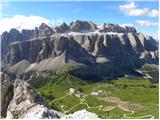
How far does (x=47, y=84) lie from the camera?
115062 mm

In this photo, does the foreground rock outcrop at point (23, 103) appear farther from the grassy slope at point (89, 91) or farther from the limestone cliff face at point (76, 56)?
the limestone cliff face at point (76, 56)

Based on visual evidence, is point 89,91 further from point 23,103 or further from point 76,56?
point 23,103

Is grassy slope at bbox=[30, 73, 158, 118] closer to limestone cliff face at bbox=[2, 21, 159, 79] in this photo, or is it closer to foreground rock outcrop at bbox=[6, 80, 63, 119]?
limestone cliff face at bbox=[2, 21, 159, 79]

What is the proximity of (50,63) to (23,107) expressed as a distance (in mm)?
149087

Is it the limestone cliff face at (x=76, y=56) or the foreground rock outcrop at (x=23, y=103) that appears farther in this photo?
the limestone cliff face at (x=76, y=56)

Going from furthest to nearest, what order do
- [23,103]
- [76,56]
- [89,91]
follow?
[76,56] → [89,91] → [23,103]

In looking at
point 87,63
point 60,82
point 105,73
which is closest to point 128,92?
A: point 60,82

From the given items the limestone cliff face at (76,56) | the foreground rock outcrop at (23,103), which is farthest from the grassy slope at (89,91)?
the foreground rock outcrop at (23,103)

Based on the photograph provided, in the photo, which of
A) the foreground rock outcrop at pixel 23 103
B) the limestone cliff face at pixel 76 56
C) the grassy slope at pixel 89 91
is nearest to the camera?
the foreground rock outcrop at pixel 23 103

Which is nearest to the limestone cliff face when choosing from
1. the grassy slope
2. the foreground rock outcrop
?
the grassy slope

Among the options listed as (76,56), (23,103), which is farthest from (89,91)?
(23,103)

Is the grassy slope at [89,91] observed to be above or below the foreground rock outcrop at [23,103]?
below

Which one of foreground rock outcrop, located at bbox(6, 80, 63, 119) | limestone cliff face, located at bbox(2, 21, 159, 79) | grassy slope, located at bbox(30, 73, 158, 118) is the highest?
foreground rock outcrop, located at bbox(6, 80, 63, 119)

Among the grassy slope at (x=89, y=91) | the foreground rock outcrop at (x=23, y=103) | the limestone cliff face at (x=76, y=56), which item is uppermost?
the foreground rock outcrop at (x=23, y=103)
